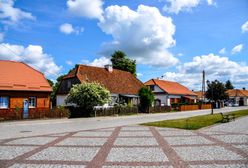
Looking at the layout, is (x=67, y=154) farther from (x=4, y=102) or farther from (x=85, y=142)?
(x=4, y=102)

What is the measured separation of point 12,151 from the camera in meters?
10.5

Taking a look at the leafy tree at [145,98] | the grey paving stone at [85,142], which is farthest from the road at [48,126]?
the leafy tree at [145,98]

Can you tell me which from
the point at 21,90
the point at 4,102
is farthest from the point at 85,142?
the point at 21,90

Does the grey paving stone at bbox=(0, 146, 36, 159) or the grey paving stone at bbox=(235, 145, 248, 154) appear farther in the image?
the grey paving stone at bbox=(235, 145, 248, 154)

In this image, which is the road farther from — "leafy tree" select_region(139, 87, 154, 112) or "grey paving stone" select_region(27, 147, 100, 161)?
"leafy tree" select_region(139, 87, 154, 112)

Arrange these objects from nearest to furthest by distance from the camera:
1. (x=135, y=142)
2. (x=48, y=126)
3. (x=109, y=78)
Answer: (x=135, y=142)
(x=48, y=126)
(x=109, y=78)

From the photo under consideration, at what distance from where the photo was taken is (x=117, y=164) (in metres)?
8.46

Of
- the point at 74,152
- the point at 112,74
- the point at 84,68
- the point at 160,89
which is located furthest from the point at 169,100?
the point at 74,152

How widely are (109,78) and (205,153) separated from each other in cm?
3469

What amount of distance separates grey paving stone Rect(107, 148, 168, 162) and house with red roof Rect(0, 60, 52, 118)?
718 inches

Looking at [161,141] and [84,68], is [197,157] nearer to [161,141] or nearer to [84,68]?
[161,141]

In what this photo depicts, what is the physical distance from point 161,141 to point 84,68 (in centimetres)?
3083

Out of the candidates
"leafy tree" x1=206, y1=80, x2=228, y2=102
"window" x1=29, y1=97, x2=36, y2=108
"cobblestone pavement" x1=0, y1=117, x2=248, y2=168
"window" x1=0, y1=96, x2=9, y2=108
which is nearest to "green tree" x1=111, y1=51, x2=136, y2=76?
"leafy tree" x1=206, y1=80, x2=228, y2=102

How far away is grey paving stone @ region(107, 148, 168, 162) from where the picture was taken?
907cm
